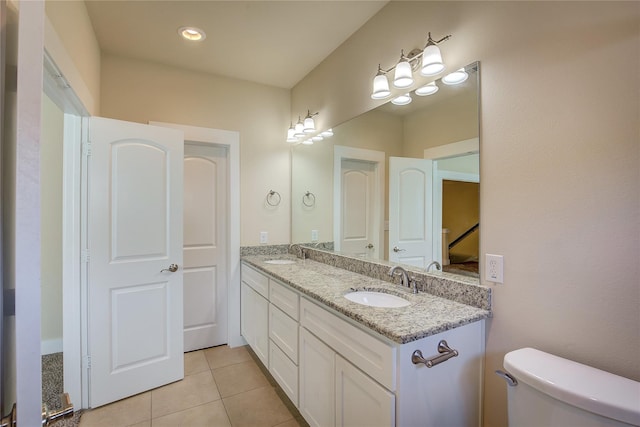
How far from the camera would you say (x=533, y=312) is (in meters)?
1.19

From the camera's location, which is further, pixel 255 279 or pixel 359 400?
A: pixel 255 279

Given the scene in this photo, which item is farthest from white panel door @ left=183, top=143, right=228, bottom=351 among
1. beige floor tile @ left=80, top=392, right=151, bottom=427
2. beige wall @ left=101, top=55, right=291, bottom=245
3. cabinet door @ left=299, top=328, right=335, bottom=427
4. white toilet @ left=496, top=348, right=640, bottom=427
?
white toilet @ left=496, top=348, right=640, bottom=427

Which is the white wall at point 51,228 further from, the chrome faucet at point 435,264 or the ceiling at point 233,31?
the chrome faucet at point 435,264

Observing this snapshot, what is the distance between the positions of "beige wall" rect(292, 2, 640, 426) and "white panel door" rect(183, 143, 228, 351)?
7.26 feet

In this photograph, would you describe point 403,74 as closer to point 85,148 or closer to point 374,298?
point 374,298

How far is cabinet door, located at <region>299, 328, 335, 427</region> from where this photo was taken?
1.46 meters

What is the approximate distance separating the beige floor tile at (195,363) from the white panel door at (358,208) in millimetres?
1514

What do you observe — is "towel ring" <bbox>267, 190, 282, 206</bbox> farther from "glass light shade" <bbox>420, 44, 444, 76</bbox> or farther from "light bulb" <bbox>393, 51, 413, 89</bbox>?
"glass light shade" <bbox>420, 44, 444, 76</bbox>

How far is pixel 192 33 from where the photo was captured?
219cm

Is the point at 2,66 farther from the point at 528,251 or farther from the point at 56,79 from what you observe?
the point at 528,251

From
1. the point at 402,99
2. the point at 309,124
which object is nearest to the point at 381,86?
the point at 402,99

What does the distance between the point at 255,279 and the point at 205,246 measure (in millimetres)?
712

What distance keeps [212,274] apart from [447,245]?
2.19 metres

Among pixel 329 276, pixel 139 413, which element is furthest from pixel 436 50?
pixel 139 413
